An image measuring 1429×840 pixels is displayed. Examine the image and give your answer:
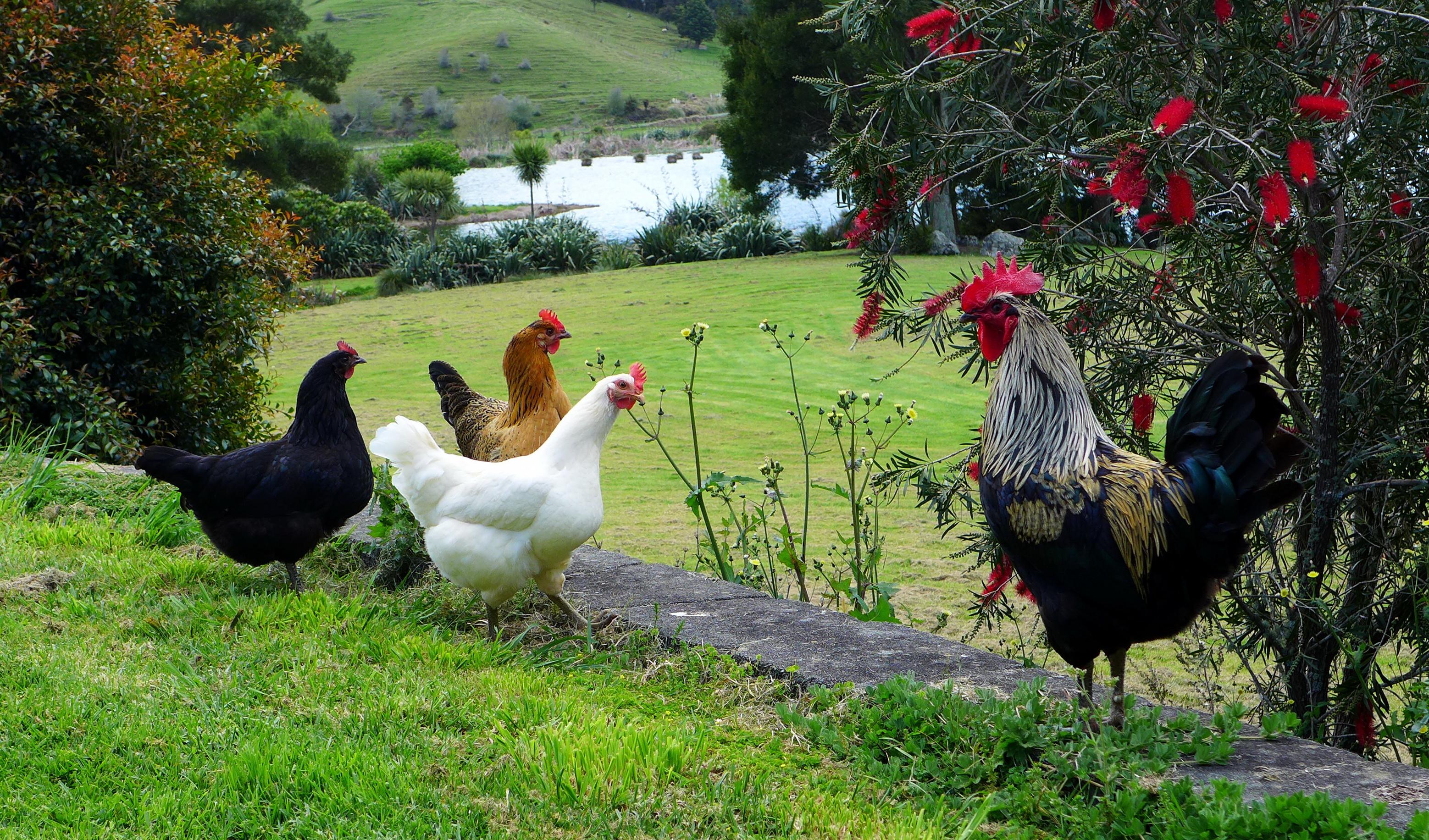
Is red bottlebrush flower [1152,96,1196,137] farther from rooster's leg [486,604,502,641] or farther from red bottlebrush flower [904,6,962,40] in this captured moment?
rooster's leg [486,604,502,641]

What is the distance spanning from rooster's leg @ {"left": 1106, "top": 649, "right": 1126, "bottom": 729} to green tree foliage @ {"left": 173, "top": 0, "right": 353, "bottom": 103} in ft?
89.5

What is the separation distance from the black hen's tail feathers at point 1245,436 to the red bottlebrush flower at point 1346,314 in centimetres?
78

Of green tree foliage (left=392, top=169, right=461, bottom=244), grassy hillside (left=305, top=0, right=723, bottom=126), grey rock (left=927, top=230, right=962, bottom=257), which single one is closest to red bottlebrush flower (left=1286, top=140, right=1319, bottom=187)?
grey rock (left=927, top=230, right=962, bottom=257)

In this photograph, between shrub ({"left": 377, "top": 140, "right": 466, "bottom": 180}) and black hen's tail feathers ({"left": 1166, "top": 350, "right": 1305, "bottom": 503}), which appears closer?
black hen's tail feathers ({"left": 1166, "top": 350, "right": 1305, "bottom": 503})

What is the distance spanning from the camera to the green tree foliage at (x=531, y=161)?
27656 mm

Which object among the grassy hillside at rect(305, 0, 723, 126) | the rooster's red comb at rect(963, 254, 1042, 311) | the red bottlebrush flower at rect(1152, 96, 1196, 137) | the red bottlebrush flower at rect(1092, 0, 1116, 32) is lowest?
the rooster's red comb at rect(963, 254, 1042, 311)

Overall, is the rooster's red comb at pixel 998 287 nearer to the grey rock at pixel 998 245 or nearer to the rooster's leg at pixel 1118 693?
the rooster's leg at pixel 1118 693

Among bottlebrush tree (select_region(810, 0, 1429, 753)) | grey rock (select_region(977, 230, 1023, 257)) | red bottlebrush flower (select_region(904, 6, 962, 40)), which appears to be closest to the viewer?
bottlebrush tree (select_region(810, 0, 1429, 753))

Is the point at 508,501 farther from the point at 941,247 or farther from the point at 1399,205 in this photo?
the point at 941,247

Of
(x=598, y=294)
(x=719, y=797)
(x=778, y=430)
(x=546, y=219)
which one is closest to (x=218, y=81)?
(x=778, y=430)

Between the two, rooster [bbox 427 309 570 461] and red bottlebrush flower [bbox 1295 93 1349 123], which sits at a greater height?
red bottlebrush flower [bbox 1295 93 1349 123]

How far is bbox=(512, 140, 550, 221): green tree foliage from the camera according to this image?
90.7 ft

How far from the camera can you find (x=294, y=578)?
15.3 feet

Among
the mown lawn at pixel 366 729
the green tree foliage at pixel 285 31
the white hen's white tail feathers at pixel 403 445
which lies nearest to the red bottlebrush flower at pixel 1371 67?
the mown lawn at pixel 366 729
